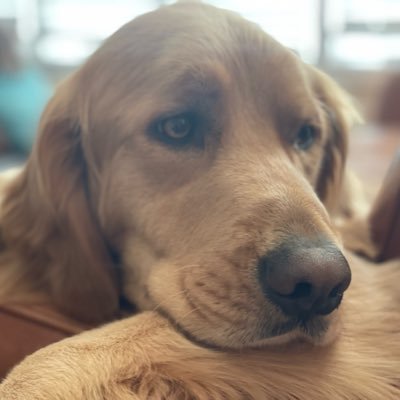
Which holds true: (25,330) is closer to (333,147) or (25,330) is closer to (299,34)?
(333,147)

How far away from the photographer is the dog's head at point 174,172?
1.16m

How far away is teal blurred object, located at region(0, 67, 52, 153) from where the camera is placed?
434 centimetres

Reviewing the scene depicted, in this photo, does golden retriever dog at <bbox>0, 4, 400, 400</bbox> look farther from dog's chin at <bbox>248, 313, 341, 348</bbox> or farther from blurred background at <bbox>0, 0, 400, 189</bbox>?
blurred background at <bbox>0, 0, 400, 189</bbox>

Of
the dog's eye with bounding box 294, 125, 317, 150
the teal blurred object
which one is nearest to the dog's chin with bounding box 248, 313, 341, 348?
the dog's eye with bounding box 294, 125, 317, 150

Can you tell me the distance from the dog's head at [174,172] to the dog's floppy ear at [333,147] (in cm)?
10

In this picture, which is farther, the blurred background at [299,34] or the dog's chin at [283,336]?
Answer: the blurred background at [299,34]

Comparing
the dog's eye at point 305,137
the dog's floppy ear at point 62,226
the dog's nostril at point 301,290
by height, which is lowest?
the dog's floppy ear at point 62,226

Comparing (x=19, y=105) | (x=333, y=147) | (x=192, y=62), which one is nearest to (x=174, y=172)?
(x=192, y=62)

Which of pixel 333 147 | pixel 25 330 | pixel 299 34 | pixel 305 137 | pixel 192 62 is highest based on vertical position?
pixel 192 62

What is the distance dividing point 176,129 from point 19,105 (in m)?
3.37

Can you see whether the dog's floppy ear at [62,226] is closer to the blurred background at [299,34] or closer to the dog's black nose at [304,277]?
the dog's black nose at [304,277]

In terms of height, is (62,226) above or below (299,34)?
above

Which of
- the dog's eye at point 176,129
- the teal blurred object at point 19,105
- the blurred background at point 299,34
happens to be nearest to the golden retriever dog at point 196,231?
the dog's eye at point 176,129

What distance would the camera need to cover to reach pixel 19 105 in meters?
4.49
